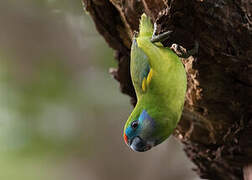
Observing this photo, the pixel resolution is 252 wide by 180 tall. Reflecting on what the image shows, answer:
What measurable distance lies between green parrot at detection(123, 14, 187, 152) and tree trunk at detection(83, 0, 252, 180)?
0.11m

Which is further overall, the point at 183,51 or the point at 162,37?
the point at 183,51

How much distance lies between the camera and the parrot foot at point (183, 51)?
7.60 ft

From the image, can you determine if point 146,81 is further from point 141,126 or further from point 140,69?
point 141,126

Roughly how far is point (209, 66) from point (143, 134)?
2.08ft

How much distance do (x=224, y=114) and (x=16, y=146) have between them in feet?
10.0

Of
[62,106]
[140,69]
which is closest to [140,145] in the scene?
[140,69]

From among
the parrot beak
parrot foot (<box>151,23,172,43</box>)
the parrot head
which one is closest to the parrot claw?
parrot foot (<box>151,23,172,43</box>)

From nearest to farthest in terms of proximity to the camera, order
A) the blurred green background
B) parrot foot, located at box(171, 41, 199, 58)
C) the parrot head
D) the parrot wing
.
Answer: the parrot head, parrot foot, located at box(171, 41, 199, 58), the parrot wing, the blurred green background

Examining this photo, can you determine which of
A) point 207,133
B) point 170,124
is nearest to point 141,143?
point 170,124

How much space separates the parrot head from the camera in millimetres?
2188

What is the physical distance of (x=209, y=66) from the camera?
8.10ft

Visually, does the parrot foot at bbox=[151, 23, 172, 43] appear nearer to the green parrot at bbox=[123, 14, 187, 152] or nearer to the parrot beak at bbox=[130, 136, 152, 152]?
the green parrot at bbox=[123, 14, 187, 152]

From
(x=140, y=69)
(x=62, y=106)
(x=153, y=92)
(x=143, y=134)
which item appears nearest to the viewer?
(x=143, y=134)

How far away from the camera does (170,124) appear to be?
7.29 ft
